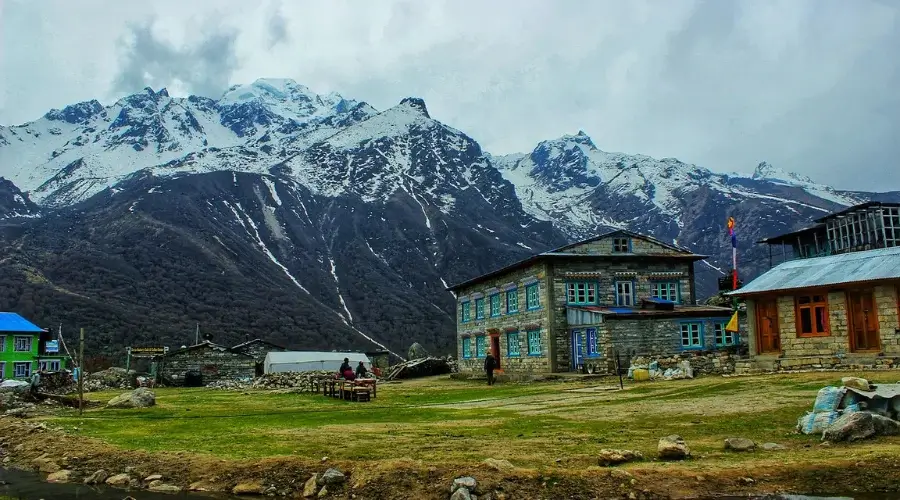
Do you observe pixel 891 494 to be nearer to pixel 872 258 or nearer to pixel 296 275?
pixel 872 258

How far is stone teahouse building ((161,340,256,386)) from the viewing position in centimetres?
5300

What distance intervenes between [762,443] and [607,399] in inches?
360

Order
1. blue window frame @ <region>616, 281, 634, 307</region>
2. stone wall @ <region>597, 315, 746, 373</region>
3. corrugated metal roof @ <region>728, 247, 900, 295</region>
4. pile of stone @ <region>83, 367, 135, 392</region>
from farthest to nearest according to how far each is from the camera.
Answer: pile of stone @ <region>83, 367, 135, 392</region> → blue window frame @ <region>616, 281, 634, 307</region> → stone wall @ <region>597, 315, 746, 373</region> → corrugated metal roof @ <region>728, 247, 900, 295</region>

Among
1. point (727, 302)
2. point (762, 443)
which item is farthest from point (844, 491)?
point (727, 302)

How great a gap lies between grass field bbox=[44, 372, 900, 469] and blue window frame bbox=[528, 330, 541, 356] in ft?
45.7

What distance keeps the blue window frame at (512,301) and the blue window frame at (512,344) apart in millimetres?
1401

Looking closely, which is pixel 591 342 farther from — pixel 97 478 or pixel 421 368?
pixel 97 478

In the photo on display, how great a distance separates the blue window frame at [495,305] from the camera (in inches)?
1900

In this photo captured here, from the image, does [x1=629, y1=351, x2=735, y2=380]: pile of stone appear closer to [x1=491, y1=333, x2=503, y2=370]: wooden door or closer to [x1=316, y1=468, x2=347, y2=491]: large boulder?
[x1=491, y1=333, x2=503, y2=370]: wooden door

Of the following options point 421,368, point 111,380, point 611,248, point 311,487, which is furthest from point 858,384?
point 111,380

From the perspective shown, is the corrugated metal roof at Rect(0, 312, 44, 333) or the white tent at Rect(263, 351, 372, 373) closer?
the white tent at Rect(263, 351, 372, 373)

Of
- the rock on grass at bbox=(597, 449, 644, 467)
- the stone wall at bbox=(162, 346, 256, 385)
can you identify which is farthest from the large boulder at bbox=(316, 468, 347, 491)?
the stone wall at bbox=(162, 346, 256, 385)

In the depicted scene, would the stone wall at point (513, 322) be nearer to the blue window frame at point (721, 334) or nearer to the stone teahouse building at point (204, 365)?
the blue window frame at point (721, 334)

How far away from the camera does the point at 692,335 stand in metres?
37.8
